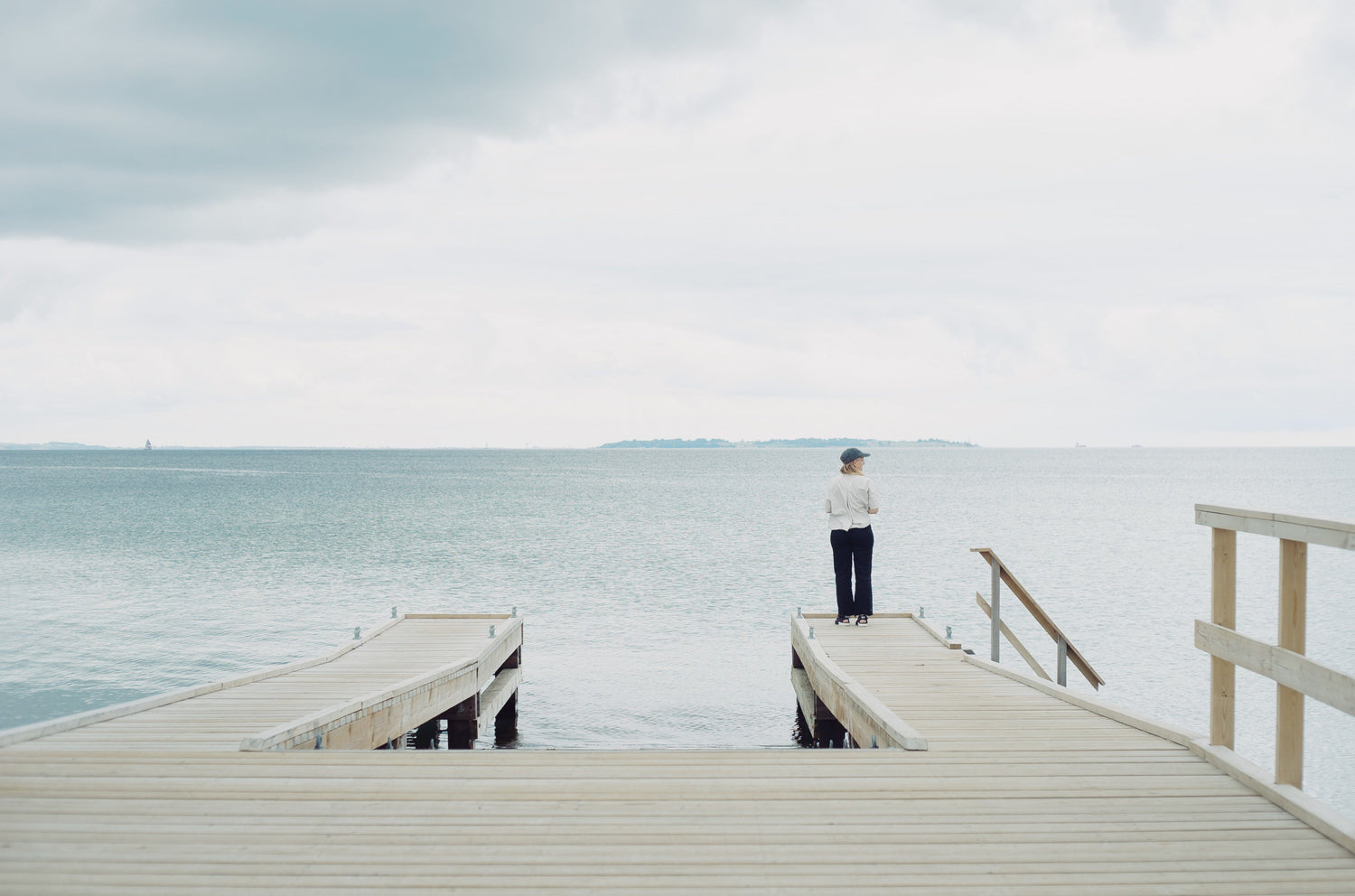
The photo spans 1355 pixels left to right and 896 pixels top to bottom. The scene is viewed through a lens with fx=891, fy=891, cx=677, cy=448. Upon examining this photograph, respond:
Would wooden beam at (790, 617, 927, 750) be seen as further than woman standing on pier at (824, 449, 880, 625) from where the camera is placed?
No

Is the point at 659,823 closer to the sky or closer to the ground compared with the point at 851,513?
closer to the ground

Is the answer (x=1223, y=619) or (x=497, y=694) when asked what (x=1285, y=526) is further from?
(x=497, y=694)

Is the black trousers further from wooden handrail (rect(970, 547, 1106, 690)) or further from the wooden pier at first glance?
the wooden pier

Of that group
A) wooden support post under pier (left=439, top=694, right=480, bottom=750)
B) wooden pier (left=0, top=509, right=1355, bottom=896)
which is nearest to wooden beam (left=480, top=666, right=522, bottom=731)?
wooden support post under pier (left=439, top=694, right=480, bottom=750)

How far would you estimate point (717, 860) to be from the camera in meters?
3.49

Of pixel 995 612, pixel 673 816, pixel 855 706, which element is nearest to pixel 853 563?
pixel 995 612

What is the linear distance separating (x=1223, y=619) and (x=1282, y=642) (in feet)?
1.67

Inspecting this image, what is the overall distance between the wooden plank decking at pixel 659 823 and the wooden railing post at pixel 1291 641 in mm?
210

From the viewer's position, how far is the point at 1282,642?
389cm

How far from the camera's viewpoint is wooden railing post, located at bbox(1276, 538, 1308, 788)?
382 cm

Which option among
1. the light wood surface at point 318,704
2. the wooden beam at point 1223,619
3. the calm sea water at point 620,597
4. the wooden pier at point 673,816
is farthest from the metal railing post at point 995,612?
the light wood surface at point 318,704

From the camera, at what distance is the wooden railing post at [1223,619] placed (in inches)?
172

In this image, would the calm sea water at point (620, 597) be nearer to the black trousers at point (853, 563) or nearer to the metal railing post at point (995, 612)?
the black trousers at point (853, 563)

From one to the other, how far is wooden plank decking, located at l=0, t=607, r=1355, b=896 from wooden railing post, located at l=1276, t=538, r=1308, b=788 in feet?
0.69
